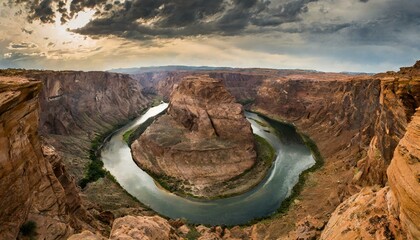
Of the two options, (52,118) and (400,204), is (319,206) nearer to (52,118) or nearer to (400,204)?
(400,204)

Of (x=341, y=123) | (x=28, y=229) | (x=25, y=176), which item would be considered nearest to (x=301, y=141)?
(x=341, y=123)

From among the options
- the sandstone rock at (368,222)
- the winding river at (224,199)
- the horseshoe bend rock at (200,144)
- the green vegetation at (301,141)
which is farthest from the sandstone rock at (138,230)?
the horseshoe bend rock at (200,144)

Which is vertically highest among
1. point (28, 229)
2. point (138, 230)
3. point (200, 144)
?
point (138, 230)

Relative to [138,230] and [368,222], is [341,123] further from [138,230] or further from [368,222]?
[138,230]

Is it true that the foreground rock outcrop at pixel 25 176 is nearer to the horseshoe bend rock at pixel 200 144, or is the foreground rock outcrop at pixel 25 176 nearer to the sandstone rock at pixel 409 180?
the sandstone rock at pixel 409 180

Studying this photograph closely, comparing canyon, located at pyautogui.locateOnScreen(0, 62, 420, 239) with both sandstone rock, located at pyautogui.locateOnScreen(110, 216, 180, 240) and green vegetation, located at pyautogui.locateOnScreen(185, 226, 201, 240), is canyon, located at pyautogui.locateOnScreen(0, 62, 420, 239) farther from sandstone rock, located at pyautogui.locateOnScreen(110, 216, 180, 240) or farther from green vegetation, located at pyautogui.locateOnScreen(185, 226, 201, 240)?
green vegetation, located at pyautogui.locateOnScreen(185, 226, 201, 240)

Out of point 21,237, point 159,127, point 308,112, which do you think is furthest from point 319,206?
point 308,112
